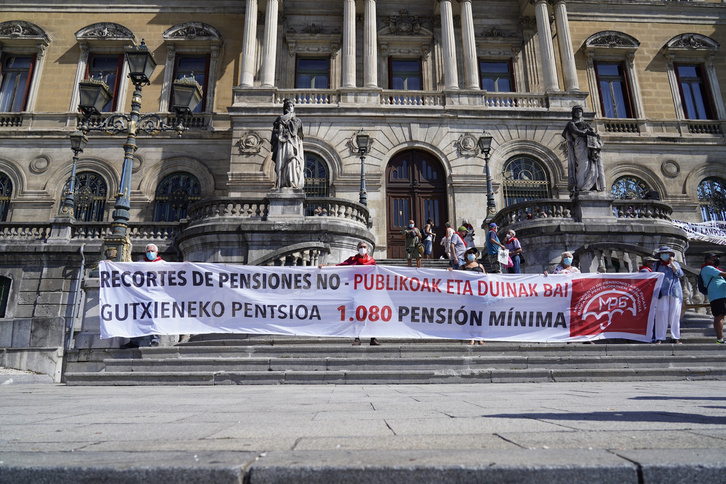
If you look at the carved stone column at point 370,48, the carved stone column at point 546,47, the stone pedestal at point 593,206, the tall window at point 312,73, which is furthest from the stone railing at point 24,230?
the carved stone column at point 546,47

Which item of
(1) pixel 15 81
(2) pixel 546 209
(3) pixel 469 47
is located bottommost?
(2) pixel 546 209

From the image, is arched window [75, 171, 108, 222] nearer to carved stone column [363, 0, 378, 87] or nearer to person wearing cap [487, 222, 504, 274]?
carved stone column [363, 0, 378, 87]

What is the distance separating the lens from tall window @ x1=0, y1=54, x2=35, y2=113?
82.3ft

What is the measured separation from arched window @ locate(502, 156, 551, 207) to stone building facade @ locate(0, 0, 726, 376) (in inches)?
2.6

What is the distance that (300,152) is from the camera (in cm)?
1534

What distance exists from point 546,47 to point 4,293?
2594 cm

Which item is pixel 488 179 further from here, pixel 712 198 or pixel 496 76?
pixel 712 198

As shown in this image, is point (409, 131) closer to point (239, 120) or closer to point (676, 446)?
point (239, 120)

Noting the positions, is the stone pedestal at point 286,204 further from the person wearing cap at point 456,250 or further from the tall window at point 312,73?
the tall window at point 312,73

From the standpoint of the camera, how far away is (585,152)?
621 inches

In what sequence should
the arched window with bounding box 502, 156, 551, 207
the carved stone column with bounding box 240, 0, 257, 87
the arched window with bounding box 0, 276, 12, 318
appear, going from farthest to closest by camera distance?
the carved stone column with bounding box 240, 0, 257, 87
the arched window with bounding box 502, 156, 551, 207
the arched window with bounding box 0, 276, 12, 318

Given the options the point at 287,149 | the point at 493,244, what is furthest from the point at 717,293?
the point at 287,149

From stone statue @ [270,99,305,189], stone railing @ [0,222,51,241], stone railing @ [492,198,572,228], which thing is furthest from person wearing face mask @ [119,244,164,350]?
stone railing @ [0,222,51,241]

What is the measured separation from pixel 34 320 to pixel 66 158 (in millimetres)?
14646
